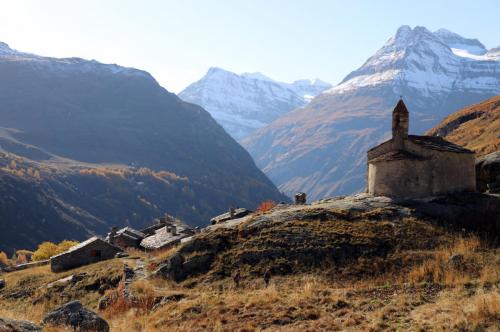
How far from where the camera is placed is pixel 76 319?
18.7 meters

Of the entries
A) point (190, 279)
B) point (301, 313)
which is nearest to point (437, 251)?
point (301, 313)

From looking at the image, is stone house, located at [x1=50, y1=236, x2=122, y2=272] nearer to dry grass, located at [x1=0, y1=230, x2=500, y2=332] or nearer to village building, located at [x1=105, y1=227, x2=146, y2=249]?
village building, located at [x1=105, y1=227, x2=146, y2=249]

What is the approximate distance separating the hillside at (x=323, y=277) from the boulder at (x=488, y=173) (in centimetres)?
882

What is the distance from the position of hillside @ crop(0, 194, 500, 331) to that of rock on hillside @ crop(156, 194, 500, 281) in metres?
0.07

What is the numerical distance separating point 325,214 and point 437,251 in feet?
29.2

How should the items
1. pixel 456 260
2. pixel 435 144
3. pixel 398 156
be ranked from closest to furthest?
pixel 456 260
pixel 398 156
pixel 435 144

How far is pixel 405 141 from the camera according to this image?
4003cm

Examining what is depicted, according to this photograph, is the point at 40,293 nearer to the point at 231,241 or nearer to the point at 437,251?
the point at 231,241

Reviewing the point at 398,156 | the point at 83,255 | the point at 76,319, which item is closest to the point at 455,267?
the point at 398,156

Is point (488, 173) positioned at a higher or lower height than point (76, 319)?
higher

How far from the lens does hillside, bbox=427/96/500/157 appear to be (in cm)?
9305

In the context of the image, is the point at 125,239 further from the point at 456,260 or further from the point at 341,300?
the point at 341,300

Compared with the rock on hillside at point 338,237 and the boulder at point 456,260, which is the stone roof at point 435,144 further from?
the boulder at point 456,260

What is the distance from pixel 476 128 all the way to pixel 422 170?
82.8 meters
